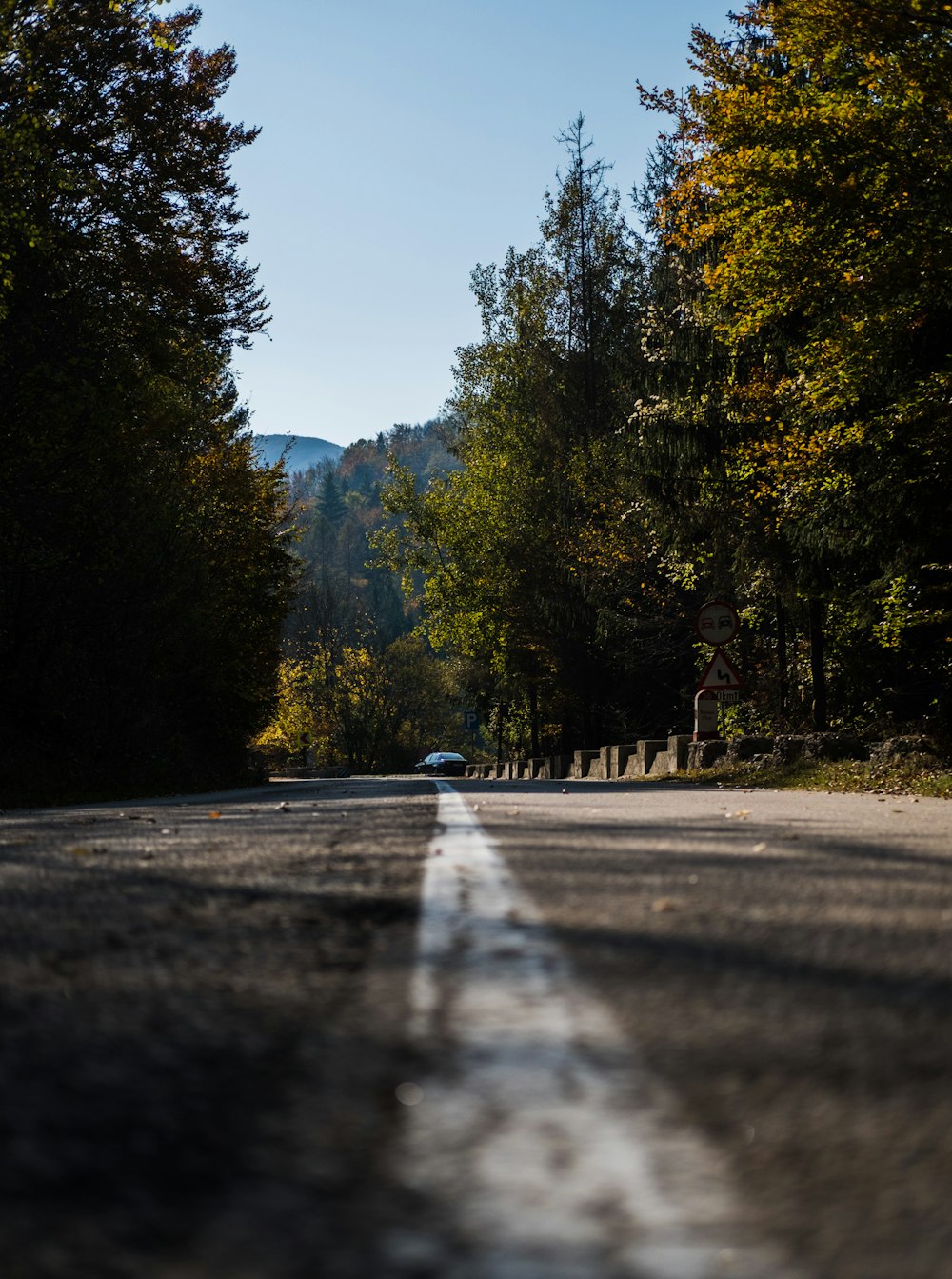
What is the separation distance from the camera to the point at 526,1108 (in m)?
1.50

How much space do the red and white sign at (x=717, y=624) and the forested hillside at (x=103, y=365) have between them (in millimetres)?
8848

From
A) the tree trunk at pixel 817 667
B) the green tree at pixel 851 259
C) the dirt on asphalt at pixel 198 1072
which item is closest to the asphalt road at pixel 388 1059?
the dirt on asphalt at pixel 198 1072

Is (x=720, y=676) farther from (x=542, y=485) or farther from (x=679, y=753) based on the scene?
(x=542, y=485)

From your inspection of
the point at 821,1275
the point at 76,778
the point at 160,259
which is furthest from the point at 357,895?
the point at 160,259

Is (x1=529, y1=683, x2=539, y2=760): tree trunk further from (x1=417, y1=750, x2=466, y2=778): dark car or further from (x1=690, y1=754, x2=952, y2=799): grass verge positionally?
(x1=690, y1=754, x2=952, y2=799): grass verge

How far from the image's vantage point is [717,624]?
20.3 m

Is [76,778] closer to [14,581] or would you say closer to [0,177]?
→ [14,581]

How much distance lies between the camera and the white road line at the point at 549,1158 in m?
1.06

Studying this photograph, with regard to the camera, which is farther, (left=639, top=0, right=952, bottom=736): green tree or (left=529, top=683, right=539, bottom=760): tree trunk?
(left=529, top=683, right=539, bottom=760): tree trunk

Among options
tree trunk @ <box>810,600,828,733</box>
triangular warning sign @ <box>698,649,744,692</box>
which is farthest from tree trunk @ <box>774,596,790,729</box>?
triangular warning sign @ <box>698,649,744,692</box>

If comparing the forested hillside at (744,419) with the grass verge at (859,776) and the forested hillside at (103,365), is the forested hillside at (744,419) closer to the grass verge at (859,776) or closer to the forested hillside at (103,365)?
the grass verge at (859,776)

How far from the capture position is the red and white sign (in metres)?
20.1

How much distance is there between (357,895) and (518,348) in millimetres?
44937

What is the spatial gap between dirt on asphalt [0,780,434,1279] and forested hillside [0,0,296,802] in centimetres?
1368
